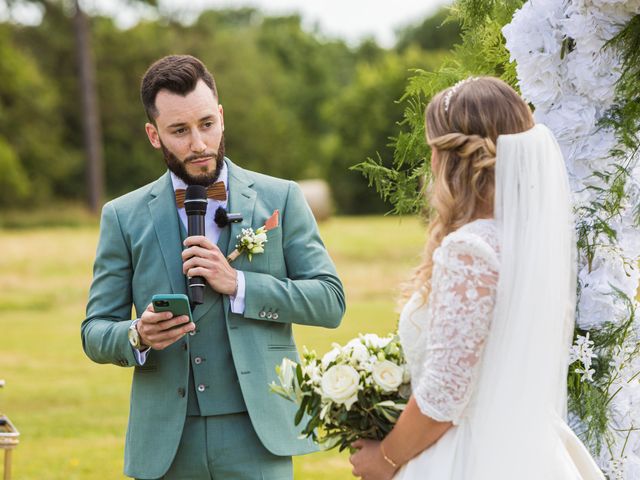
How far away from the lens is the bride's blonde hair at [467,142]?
2980 millimetres

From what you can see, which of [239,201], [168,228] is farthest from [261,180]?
[168,228]

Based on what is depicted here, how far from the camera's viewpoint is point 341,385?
3170mm

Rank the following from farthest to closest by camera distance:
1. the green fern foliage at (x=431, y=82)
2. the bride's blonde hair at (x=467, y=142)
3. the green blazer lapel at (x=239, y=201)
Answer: the green fern foliage at (x=431, y=82) → the green blazer lapel at (x=239, y=201) → the bride's blonde hair at (x=467, y=142)

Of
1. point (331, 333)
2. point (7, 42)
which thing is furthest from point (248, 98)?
point (331, 333)

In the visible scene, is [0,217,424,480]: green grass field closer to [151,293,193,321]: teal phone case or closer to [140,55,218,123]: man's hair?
[151,293,193,321]: teal phone case

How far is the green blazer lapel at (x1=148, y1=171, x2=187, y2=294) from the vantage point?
12.8ft

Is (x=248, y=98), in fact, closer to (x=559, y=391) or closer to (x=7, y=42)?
(x=7, y=42)

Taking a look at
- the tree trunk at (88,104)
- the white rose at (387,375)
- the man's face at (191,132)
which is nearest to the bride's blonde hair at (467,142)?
the white rose at (387,375)

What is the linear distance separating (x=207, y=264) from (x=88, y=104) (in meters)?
32.5

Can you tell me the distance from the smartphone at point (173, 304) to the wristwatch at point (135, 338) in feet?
0.72

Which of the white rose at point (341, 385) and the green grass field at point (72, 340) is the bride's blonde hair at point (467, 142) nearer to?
the white rose at point (341, 385)

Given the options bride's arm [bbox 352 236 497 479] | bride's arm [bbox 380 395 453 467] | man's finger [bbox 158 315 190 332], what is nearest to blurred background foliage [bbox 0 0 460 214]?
man's finger [bbox 158 315 190 332]

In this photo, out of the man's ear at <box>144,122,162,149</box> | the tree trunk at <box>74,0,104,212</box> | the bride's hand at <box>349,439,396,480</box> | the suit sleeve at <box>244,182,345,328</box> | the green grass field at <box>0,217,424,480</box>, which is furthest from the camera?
the tree trunk at <box>74,0,104,212</box>

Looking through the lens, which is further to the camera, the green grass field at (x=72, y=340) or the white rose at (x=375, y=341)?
the green grass field at (x=72, y=340)
